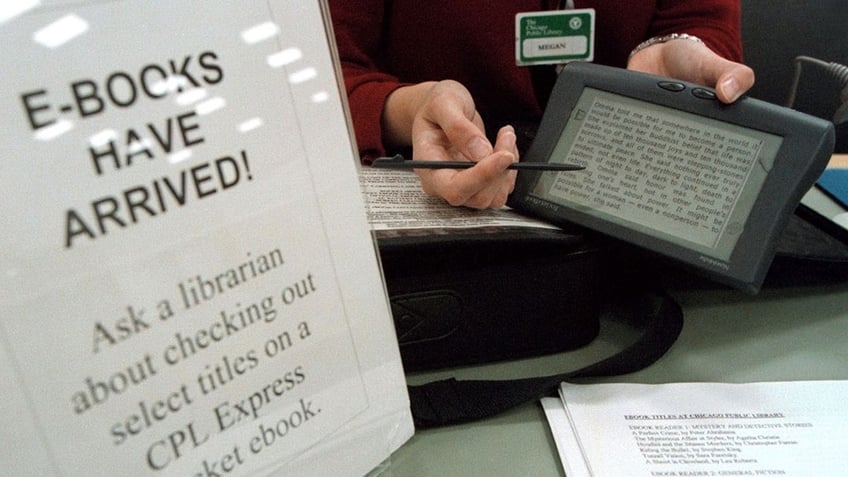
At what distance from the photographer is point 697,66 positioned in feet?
2.01

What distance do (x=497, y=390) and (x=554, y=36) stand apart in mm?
457

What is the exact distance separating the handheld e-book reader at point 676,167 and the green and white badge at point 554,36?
0.75ft

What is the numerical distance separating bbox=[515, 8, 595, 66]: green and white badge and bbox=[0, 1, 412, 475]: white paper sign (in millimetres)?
487

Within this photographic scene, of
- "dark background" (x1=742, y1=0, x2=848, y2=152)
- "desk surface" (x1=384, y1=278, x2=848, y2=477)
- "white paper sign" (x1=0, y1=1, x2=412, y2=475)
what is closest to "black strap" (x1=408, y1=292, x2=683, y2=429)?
"desk surface" (x1=384, y1=278, x2=848, y2=477)

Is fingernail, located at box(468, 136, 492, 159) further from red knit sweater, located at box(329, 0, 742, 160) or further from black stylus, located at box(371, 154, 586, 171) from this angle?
red knit sweater, located at box(329, 0, 742, 160)

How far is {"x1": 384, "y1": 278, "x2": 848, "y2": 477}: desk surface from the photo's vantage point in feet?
1.32

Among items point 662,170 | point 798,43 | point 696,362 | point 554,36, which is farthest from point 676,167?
point 798,43

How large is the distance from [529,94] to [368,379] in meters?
0.53

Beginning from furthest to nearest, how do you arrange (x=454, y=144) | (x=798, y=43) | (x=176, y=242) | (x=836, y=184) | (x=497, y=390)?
(x=798, y=43) → (x=836, y=184) → (x=454, y=144) → (x=497, y=390) → (x=176, y=242)

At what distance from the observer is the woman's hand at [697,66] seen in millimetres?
474

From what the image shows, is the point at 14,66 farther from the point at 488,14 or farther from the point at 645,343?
the point at 488,14

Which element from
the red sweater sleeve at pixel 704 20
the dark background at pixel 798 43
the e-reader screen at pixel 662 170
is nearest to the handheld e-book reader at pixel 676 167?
the e-reader screen at pixel 662 170

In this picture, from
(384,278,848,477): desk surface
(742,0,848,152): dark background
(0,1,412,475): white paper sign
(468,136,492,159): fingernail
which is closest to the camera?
(0,1,412,475): white paper sign

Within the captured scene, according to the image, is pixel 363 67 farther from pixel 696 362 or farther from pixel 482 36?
pixel 696 362
